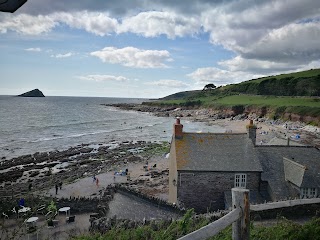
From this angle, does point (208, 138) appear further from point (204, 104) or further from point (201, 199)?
point (204, 104)

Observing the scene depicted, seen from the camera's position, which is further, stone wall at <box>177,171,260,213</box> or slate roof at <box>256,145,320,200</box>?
stone wall at <box>177,171,260,213</box>

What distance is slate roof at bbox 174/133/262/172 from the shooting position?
67.6ft

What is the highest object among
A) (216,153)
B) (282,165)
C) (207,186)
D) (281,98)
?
(281,98)

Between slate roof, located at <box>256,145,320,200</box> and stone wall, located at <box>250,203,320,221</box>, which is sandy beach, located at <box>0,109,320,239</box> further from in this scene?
stone wall, located at <box>250,203,320,221</box>

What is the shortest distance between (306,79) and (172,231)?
116152 millimetres

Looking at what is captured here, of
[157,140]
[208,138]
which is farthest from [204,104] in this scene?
[208,138]

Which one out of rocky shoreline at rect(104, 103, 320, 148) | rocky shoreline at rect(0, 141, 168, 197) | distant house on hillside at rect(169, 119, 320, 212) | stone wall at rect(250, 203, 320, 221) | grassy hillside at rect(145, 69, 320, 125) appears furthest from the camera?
grassy hillside at rect(145, 69, 320, 125)

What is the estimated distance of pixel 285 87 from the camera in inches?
4656

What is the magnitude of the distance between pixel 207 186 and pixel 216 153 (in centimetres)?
241

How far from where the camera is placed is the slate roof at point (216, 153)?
67.6 feet

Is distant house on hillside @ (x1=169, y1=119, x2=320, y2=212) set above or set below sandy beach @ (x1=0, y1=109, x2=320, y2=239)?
above

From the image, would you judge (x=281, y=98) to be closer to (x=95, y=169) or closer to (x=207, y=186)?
(x=95, y=169)

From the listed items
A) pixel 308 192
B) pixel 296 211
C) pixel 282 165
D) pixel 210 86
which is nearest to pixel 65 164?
pixel 282 165

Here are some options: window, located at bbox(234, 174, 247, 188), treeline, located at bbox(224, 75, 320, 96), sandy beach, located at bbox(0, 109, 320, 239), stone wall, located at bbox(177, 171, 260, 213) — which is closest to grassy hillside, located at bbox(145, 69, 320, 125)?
treeline, located at bbox(224, 75, 320, 96)
